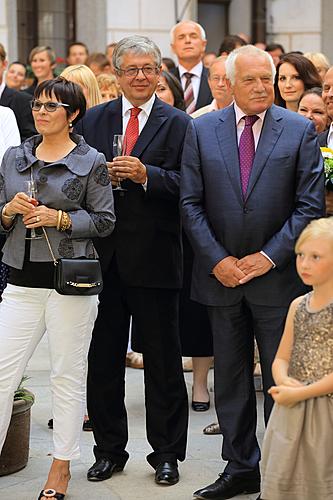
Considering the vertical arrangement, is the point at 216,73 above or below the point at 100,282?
above

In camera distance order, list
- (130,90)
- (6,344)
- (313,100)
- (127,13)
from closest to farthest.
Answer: (6,344)
(130,90)
(313,100)
(127,13)

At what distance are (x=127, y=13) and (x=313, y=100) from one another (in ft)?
29.0

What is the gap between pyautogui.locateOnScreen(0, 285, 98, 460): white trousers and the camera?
18.2 ft

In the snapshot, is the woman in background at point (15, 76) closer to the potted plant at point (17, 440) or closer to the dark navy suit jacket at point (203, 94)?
the dark navy suit jacket at point (203, 94)

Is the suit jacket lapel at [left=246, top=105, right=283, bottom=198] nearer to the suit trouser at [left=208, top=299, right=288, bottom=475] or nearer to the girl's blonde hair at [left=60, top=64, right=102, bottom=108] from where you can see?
the suit trouser at [left=208, top=299, right=288, bottom=475]

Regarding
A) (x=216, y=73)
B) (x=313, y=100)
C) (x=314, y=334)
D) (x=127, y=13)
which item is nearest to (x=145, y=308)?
(x=314, y=334)

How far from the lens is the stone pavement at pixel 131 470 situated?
5.86 m

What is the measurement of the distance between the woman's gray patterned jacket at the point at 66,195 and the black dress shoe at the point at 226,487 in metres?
1.30

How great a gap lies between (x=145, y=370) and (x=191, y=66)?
5.03m

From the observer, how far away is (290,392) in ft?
15.0

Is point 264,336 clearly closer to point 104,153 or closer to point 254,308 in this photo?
point 254,308

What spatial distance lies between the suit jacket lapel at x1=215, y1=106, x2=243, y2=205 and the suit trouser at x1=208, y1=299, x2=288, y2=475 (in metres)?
→ 0.59

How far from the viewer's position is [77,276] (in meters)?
5.43

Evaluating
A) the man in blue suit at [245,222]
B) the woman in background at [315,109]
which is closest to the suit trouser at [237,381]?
the man in blue suit at [245,222]
